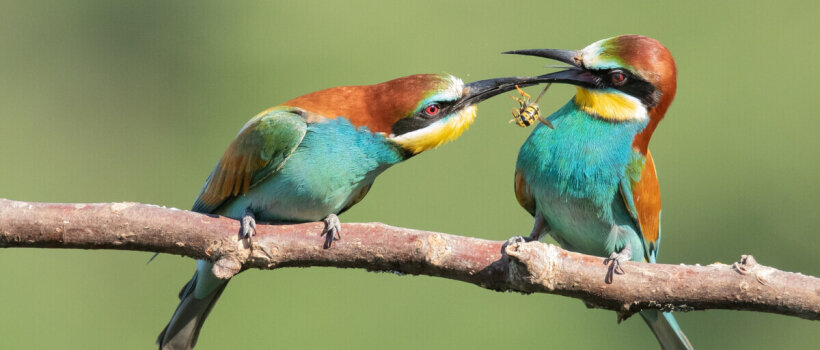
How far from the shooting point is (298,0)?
4.78 metres

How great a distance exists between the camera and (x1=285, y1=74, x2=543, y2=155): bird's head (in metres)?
2.41

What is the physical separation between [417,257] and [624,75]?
0.78 m

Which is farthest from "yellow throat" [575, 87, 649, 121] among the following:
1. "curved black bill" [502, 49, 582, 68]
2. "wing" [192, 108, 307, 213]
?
"wing" [192, 108, 307, 213]

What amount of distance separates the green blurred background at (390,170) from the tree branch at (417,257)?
1.47 m

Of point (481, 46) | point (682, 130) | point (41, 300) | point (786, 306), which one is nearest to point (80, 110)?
point (41, 300)

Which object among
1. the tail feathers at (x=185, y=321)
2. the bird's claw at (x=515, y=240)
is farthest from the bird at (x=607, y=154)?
the tail feathers at (x=185, y=321)

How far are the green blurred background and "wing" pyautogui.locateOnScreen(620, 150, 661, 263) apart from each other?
921 millimetres

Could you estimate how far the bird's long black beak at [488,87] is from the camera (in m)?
2.47

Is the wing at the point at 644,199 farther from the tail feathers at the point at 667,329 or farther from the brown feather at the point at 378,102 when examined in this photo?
the brown feather at the point at 378,102

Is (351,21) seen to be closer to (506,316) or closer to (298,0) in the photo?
(298,0)

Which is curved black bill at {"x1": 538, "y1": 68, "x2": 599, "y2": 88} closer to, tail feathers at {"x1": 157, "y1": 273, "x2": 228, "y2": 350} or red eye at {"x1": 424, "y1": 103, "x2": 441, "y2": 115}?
red eye at {"x1": 424, "y1": 103, "x2": 441, "y2": 115}

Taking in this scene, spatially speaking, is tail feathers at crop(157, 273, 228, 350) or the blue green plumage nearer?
the blue green plumage

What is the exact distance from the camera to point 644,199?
2598 millimetres

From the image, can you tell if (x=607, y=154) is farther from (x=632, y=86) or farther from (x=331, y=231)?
(x=331, y=231)
